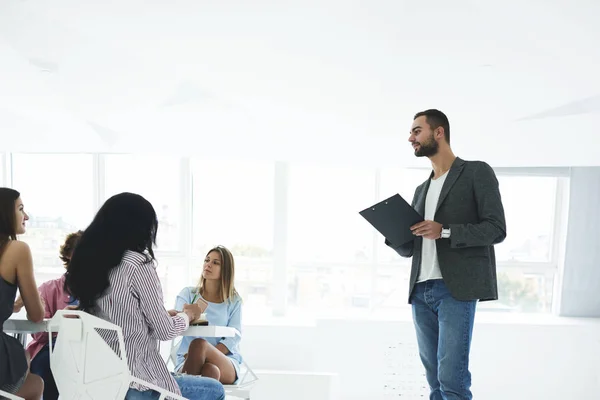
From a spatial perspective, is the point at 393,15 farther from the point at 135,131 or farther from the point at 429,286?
the point at 135,131

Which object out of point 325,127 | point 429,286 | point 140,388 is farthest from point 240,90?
point 140,388

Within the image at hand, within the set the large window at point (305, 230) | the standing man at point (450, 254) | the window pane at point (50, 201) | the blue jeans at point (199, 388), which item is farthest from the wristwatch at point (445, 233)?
the window pane at point (50, 201)

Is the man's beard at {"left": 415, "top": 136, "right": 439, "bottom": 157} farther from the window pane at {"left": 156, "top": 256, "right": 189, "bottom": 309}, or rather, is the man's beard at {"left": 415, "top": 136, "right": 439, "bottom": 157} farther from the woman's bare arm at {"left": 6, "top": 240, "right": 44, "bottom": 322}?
the window pane at {"left": 156, "top": 256, "right": 189, "bottom": 309}

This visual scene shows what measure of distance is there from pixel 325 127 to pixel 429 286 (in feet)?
5.30

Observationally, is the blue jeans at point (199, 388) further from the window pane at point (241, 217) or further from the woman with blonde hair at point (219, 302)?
the window pane at point (241, 217)

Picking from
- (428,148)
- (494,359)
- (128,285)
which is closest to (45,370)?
(128,285)

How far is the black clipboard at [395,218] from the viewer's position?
2.18m

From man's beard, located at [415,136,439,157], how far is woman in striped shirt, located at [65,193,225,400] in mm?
1063

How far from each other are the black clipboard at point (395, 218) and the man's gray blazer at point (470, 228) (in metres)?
0.11

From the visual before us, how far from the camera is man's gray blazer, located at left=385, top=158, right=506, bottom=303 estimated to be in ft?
6.75

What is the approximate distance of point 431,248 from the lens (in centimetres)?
222

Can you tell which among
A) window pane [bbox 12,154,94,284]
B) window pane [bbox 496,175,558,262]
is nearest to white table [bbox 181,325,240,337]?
window pane [bbox 496,175,558,262]

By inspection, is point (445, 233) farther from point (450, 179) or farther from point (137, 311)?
point (137, 311)

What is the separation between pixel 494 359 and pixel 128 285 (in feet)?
10.3
